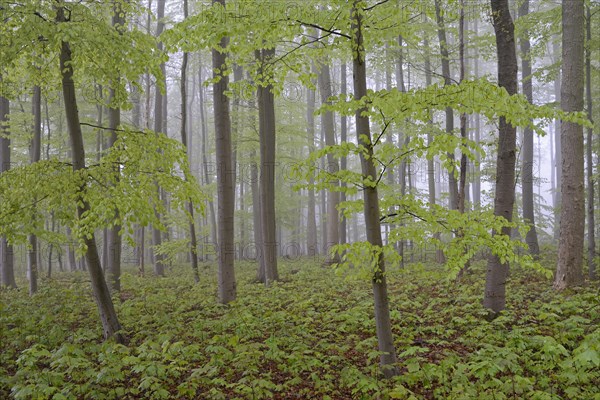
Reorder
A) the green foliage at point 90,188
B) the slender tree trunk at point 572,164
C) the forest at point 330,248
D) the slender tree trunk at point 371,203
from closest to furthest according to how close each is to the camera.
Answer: the forest at point 330,248, the slender tree trunk at point 371,203, the green foliage at point 90,188, the slender tree trunk at point 572,164

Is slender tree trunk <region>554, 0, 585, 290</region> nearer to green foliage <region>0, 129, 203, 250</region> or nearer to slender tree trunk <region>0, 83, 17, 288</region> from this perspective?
green foliage <region>0, 129, 203, 250</region>

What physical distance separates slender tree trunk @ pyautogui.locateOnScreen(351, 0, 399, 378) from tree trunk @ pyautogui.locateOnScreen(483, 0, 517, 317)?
299 cm

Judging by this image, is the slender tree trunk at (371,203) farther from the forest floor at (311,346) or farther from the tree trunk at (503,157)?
the tree trunk at (503,157)

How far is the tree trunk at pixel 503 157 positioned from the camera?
686cm

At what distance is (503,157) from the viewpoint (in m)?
6.97

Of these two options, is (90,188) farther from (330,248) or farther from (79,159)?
(330,248)

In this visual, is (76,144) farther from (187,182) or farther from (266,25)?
(266,25)

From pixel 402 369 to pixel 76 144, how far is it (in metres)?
5.89

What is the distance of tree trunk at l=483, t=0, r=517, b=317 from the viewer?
6.86 metres

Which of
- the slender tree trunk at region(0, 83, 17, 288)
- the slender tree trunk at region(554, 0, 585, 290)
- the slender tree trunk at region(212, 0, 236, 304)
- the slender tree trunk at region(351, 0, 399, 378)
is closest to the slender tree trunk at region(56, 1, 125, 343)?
the slender tree trunk at region(212, 0, 236, 304)

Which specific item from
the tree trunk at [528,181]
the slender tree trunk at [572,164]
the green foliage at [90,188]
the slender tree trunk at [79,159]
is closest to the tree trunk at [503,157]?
the slender tree trunk at [572,164]

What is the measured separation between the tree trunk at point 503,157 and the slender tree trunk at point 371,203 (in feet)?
9.81

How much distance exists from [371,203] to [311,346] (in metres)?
2.85

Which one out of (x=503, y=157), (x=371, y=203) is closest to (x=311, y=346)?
(x=371, y=203)
